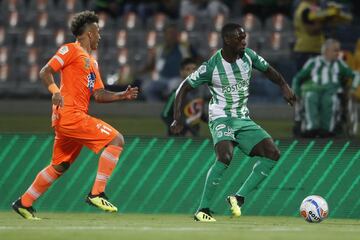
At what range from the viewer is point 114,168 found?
38.0ft

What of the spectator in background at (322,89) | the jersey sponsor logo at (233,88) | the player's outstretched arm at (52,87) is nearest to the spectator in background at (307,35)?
the spectator in background at (322,89)

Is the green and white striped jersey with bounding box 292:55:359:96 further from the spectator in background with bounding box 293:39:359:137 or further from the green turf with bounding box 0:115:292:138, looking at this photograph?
the green turf with bounding box 0:115:292:138

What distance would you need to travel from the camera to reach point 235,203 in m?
10.9

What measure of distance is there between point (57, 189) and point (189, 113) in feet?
9.63

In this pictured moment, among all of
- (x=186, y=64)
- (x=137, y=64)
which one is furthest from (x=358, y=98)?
(x=186, y=64)

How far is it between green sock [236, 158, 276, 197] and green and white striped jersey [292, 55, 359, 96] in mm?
5493

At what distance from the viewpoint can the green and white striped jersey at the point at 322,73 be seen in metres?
16.2

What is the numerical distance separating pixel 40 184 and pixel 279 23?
36.2 ft

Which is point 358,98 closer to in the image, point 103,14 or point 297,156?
point 103,14

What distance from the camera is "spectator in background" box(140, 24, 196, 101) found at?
18391 millimetres

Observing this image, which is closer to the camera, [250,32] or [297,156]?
[297,156]

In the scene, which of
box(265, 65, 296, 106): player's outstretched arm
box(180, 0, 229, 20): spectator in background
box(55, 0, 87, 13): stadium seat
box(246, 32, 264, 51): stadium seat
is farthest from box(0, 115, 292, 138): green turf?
box(265, 65, 296, 106): player's outstretched arm

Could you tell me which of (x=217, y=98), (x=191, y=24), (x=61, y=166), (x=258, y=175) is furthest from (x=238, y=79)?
(x=191, y=24)

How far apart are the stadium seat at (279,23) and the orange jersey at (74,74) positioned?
35.4 ft
